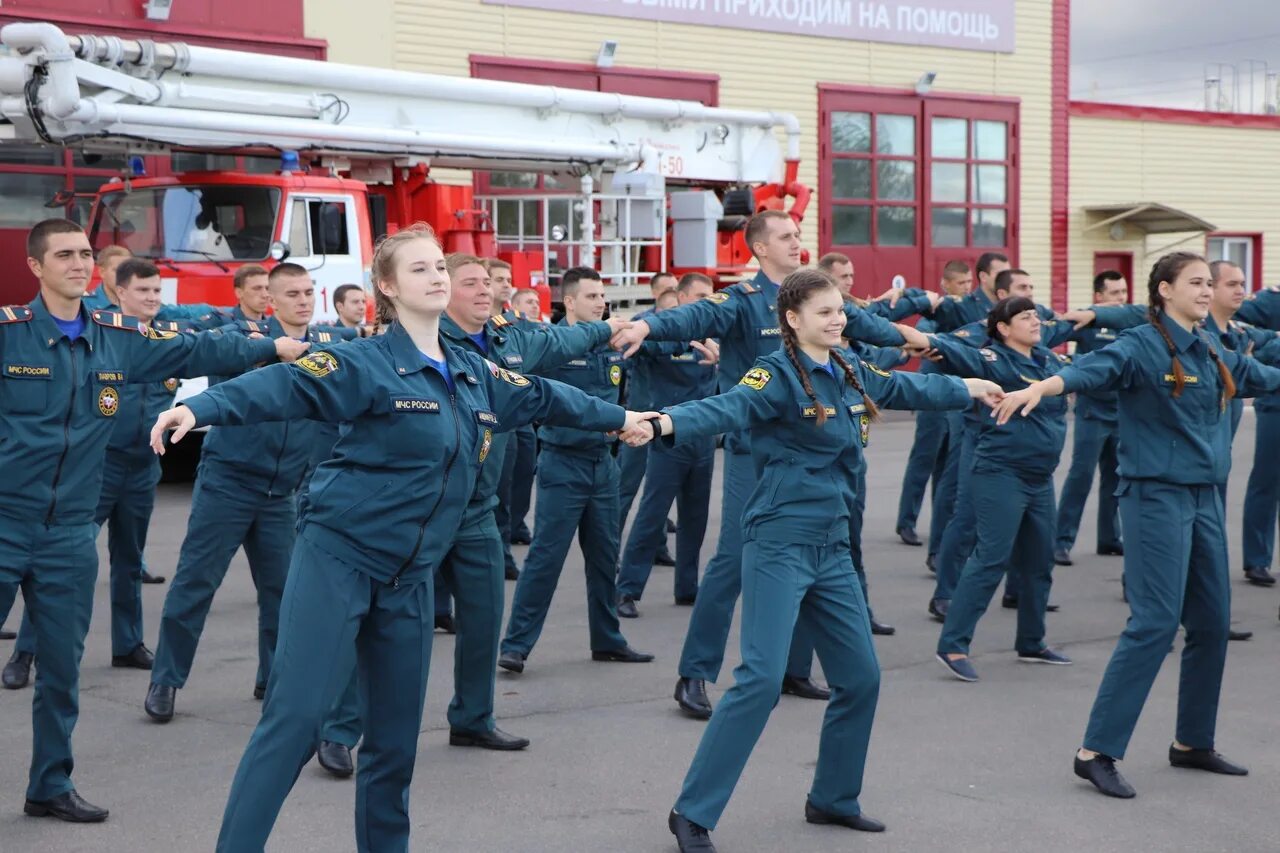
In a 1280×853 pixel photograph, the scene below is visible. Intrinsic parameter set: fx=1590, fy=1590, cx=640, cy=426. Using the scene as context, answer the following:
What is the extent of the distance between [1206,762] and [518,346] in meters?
3.29

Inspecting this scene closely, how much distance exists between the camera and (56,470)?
569cm

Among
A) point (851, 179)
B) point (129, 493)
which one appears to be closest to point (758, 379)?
point (129, 493)

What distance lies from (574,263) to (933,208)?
10959mm

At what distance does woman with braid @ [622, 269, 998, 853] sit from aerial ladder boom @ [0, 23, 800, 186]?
9103 mm

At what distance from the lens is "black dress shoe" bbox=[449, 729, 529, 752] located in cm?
661

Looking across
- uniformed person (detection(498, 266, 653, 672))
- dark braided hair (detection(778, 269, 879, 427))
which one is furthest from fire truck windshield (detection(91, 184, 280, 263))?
dark braided hair (detection(778, 269, 879, 427))

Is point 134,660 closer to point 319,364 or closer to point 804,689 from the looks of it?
point 804,689

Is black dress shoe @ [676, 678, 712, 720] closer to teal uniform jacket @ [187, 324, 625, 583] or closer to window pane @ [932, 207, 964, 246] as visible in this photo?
teal uniform jacket @ [187, 324, 625, 583]

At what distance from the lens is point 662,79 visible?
2370 cm

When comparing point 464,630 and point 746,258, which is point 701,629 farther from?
point 746,258

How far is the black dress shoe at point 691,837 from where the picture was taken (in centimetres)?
529

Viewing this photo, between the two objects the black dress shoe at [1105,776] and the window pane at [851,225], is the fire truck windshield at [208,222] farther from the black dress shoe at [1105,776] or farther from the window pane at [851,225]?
the window pane at [851,225]

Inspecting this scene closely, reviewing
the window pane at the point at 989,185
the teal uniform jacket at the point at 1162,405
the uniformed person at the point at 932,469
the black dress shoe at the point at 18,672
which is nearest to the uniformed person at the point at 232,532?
the black dress shoe at the point at 18,672

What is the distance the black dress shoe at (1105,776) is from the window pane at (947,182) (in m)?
21.5
